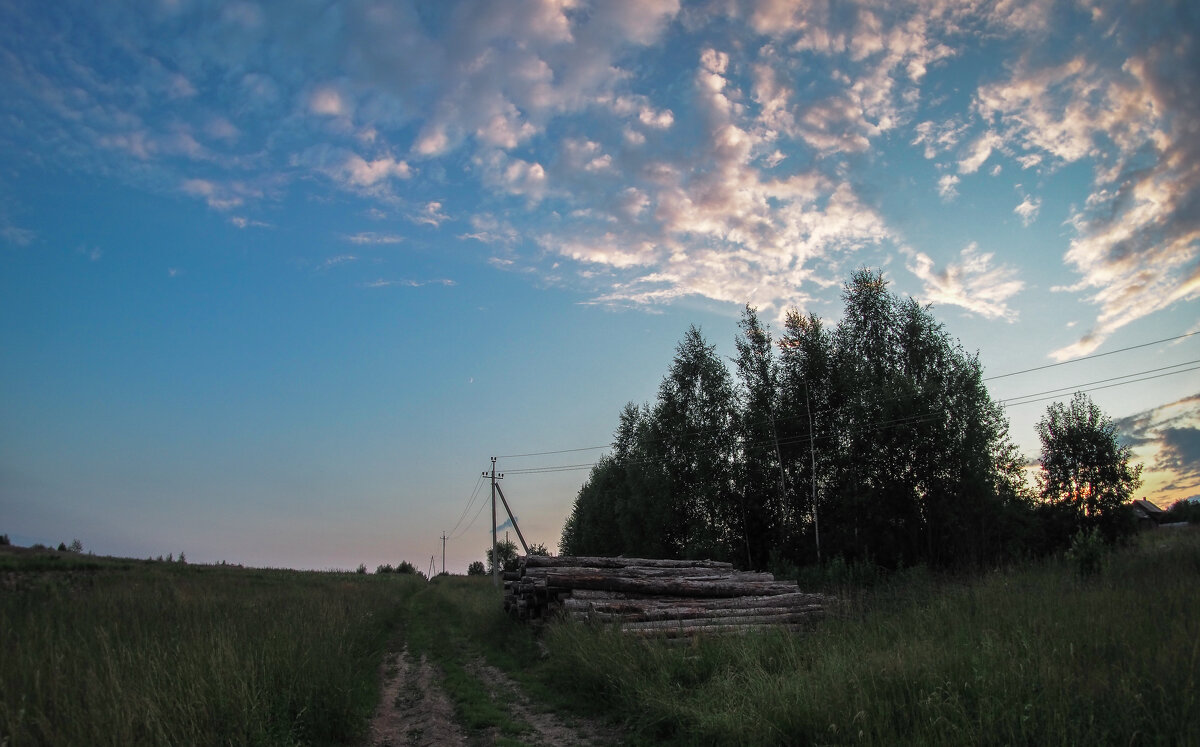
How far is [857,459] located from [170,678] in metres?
25.9

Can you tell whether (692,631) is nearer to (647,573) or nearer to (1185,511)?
(647,573)

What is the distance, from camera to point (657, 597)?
562 inches

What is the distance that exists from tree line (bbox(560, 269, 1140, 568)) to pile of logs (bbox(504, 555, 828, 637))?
11.3m

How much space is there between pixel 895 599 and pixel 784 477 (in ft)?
52.3

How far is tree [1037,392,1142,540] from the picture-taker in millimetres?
28594

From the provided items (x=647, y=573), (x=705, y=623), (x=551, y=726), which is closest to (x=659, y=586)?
(x=647, y=573)

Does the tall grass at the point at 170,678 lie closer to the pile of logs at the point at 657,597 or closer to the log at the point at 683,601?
the log at the point at 683,601

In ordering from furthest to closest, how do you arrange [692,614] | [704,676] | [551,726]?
[692,614] → [704,676] → [551,726]

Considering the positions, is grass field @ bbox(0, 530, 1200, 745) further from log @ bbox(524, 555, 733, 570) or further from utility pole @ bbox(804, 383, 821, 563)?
utility pole @ bbox(804, 383, 821, 563)

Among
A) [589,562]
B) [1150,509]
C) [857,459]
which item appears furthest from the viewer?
[1150,509]

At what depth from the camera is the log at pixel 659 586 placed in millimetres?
14086

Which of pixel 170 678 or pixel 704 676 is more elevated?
pixel 170 678

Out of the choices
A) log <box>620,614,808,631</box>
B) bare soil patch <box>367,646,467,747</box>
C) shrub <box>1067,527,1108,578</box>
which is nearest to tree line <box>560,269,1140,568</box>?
shrub <box>1067,527,1108,578</box>

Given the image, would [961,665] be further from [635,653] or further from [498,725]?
[498,725]
